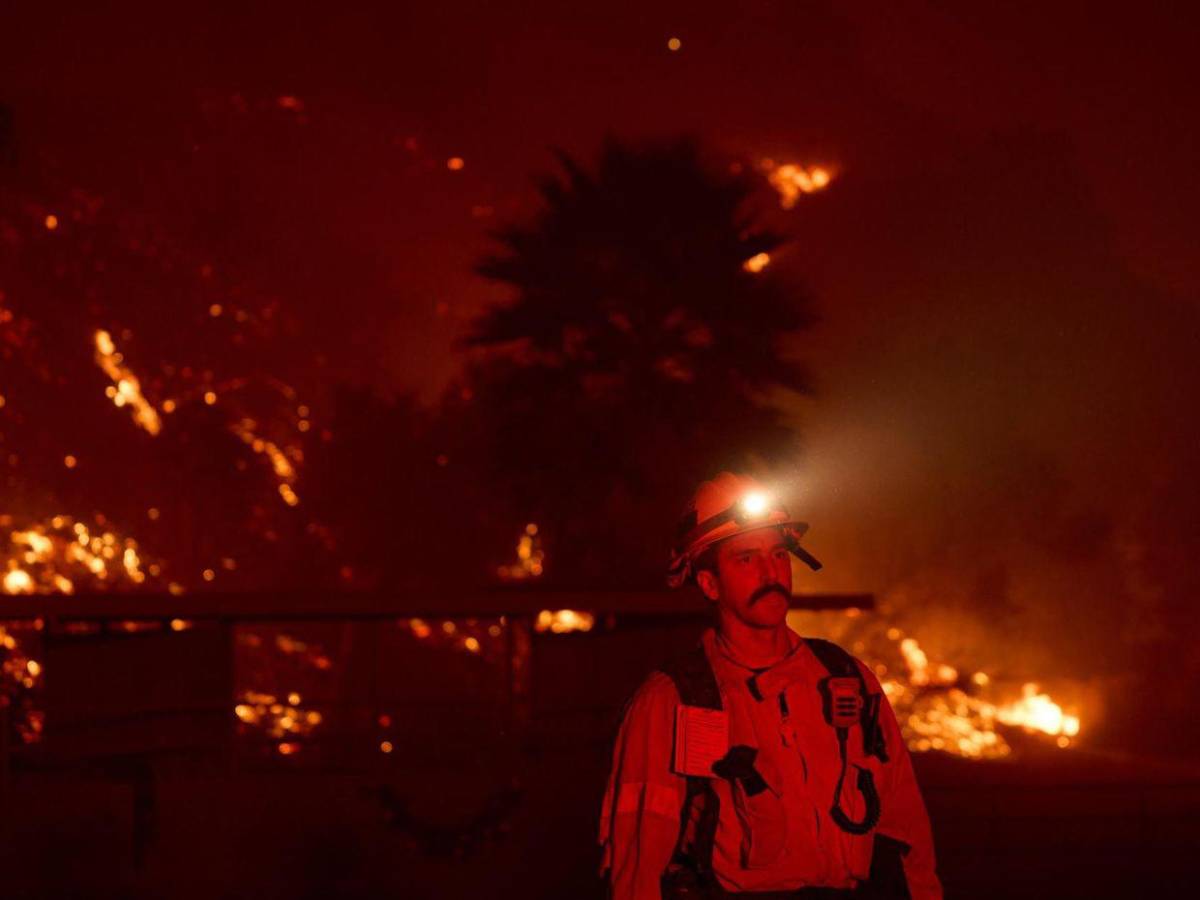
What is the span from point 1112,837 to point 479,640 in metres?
35.9

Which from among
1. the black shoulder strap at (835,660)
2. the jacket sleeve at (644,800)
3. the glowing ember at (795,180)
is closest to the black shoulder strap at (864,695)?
the black shoulder strap at (835,660)

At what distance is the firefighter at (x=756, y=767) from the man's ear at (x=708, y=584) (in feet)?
0.04

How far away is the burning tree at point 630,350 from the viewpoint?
2319cm

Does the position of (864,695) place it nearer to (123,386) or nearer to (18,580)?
(18,580)

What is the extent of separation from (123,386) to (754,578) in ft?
234

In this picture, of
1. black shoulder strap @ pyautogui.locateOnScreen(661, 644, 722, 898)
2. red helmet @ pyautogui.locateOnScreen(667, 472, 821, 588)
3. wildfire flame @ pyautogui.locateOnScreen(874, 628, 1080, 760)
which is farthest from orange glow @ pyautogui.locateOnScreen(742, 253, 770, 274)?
black shoulder strap @ pyautogui.locateOnScreen(661, 644, 722, 898)

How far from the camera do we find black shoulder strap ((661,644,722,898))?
3662 millimetres

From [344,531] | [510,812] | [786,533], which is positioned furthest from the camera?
[344,531]

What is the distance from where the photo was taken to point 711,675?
376 cm

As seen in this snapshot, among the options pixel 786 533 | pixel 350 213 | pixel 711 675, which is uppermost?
pixel 350 213

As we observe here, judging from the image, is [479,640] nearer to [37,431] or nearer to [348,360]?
[37,431]

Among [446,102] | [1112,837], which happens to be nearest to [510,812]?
A: [1112,837]

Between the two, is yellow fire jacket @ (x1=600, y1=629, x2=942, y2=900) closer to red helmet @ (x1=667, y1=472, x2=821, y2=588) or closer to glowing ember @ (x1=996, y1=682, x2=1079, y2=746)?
red helmet @ (x1=667, y1=472, x2=821, y2=588)

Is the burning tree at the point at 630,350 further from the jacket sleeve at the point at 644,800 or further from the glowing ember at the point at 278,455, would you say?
the glowing ember at the point at 278,455
